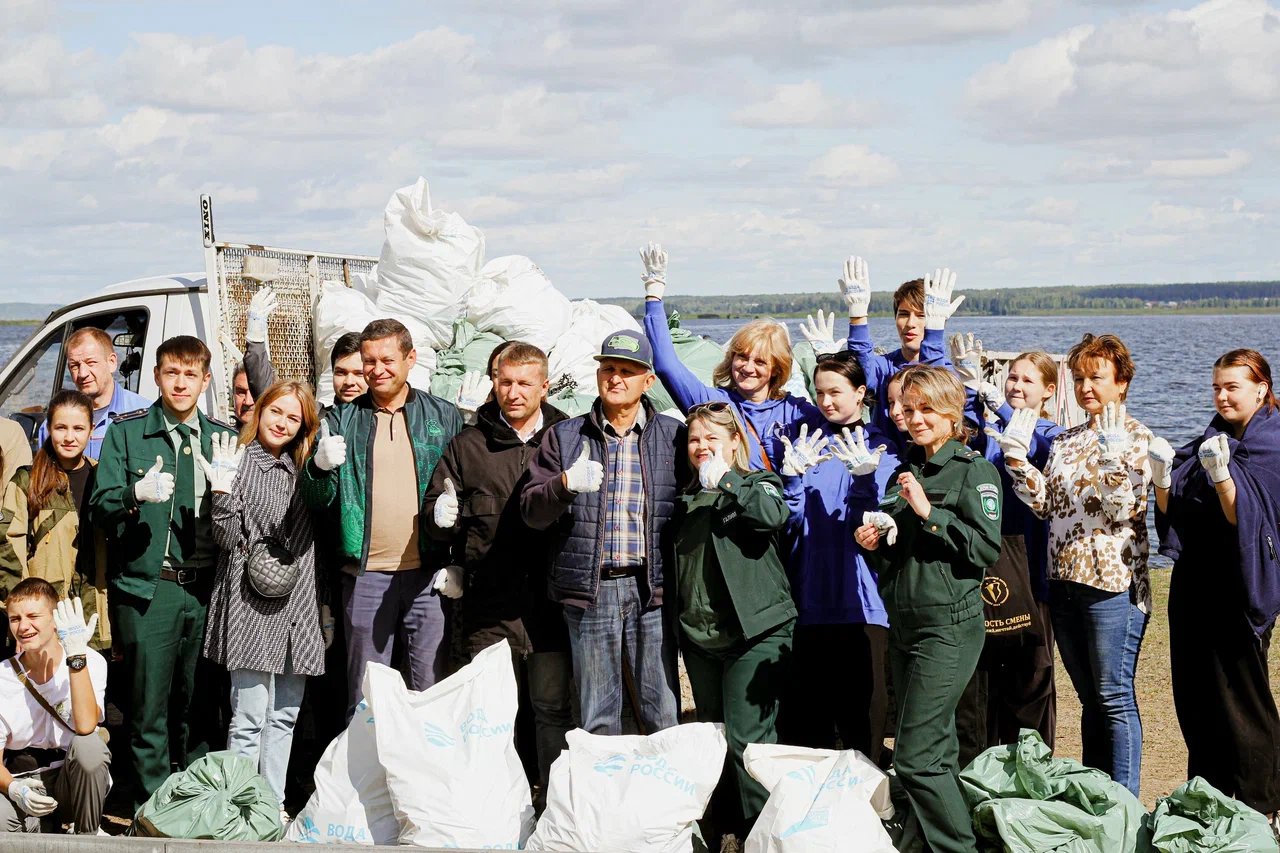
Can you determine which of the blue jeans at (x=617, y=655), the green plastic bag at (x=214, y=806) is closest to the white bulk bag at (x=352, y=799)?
the green plastic bag at (x=214, y=806)

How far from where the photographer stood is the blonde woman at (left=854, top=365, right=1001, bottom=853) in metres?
3.57

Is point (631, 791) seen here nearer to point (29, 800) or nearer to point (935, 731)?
point (935, 731)

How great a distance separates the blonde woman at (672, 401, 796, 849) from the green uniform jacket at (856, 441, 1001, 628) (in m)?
0.38

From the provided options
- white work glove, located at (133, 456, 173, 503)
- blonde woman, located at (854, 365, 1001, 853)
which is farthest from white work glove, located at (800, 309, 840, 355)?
white work glove, located at (133, 456, 173, 503)

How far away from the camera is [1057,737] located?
5.48 m

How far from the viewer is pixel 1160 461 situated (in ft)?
12.6

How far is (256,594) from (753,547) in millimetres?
1740

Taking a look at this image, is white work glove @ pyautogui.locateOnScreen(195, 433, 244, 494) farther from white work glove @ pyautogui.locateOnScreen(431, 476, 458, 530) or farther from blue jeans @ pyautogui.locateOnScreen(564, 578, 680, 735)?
blue jeans @ pyautogui.locateOnScreen(564, 578, 680, 735)

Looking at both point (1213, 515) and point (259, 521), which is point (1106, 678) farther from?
point (259, 521)

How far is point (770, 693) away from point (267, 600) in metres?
1.77

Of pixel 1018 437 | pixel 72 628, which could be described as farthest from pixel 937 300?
pixel 72 628

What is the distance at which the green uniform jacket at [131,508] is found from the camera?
422 cm

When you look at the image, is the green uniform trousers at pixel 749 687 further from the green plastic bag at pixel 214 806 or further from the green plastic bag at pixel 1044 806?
the green plastic bag at pixel 214 806

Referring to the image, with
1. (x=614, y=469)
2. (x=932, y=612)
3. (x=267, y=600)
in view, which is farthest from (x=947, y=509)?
(x=267, y=600)
